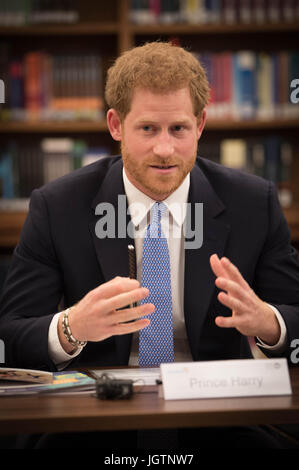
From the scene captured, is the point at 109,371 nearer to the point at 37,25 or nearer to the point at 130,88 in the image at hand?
the point at 130,88

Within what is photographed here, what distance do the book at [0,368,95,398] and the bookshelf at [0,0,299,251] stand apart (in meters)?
2.11

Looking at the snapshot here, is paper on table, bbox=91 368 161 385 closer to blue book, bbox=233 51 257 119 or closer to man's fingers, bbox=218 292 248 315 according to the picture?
man's fingers, bbox=218 292 248 315

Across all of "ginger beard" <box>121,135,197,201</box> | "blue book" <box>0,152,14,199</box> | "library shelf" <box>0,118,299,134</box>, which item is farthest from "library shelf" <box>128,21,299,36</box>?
"ginger beard" <box>121,135,197,201</box>

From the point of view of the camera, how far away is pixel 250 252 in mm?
1709

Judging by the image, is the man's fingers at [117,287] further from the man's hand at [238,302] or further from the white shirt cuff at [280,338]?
the white shirt cuff at [280,338]

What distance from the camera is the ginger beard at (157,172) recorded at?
1.59 meters

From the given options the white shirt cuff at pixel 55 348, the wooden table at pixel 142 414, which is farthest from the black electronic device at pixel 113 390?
the white shirt cuff at pixel 55 348

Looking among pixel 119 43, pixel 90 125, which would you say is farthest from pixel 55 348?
pixel 119 43

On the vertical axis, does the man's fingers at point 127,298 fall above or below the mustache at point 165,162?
below

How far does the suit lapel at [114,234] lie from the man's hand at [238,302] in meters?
0.34

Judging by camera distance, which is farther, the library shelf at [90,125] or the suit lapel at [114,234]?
the library shelf at [90,125]

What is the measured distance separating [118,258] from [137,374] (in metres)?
0.37

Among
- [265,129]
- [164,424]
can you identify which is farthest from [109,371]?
[265,129]

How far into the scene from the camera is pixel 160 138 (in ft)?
5.15
